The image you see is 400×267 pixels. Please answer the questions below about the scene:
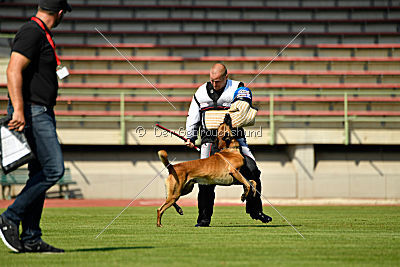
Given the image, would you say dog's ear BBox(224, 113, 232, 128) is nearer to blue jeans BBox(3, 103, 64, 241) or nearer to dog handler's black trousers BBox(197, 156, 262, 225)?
dog handler's black trousers BBox(197, 156, 262, 225)

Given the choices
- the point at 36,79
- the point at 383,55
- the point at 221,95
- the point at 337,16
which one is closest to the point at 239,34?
the point at 337,16

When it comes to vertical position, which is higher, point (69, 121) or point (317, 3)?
point (317, 3)

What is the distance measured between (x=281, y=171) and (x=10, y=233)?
49.8 ft

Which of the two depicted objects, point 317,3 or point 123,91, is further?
point 317,3

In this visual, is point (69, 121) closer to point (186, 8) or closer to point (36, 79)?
point (186, 8)

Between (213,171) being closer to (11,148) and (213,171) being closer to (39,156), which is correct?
(39,156)

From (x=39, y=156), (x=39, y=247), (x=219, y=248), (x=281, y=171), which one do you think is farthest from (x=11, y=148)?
(x=281, y=171)

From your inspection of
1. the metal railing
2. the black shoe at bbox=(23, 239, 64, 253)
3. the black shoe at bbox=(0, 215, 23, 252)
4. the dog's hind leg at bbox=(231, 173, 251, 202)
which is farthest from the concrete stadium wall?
the black shoe at bbox=(0, 215, 23, 252)

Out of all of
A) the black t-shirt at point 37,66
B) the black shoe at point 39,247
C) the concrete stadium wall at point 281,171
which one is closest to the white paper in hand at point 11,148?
the black t-shirt at point 37,66

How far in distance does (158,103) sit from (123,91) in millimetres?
1291

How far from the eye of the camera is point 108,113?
65.9 ft

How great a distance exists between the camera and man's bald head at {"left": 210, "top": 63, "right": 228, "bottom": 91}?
780 centimetres

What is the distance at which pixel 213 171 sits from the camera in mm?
7395

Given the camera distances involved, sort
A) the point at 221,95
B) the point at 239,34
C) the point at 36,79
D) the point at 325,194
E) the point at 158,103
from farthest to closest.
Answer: the point at 239,34 → the point at 158,103 → the point at 325,194 → the point at 221,95 → the point at 36,79
